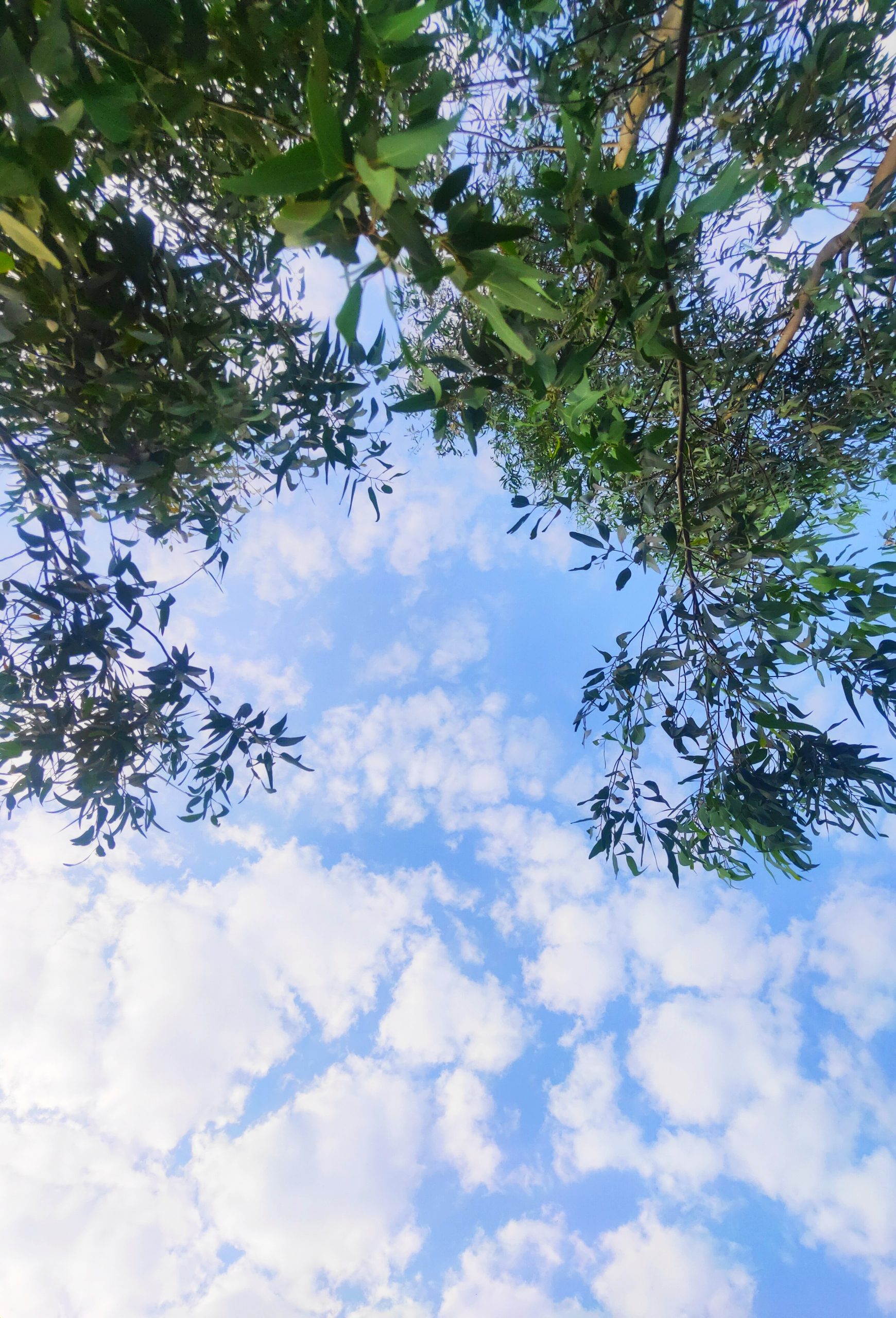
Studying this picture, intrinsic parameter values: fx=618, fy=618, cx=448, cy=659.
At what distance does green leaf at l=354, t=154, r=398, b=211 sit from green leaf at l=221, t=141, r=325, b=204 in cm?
6

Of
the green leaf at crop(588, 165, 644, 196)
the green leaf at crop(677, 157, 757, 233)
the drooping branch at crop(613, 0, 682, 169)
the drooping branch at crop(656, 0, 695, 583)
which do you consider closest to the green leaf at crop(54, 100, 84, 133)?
the green leaf at crop(588, 165, 644, 196)

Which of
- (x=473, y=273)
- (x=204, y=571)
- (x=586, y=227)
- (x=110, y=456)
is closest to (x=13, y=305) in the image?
(x=110, y=456)

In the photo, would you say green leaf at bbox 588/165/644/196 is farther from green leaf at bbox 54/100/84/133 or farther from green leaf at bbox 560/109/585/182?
green leaf at bbox 54/100/84/133

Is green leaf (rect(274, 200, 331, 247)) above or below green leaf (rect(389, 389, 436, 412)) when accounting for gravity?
below

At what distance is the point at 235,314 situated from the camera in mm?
2539

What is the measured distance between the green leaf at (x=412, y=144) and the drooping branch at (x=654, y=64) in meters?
1.44

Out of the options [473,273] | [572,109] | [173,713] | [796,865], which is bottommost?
[473,273]

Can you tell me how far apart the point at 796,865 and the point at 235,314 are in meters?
3.94

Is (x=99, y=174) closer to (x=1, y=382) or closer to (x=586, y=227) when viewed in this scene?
(x=1, y=382)

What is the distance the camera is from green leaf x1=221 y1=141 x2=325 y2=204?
0.79 metres

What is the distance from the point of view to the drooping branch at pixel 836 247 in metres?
2.85

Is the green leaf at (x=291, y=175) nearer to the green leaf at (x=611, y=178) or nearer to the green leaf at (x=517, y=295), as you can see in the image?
the green leaf at (x=517, y=295)

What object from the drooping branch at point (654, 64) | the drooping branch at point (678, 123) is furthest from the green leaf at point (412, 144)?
the drooping branch at point (654, 64)

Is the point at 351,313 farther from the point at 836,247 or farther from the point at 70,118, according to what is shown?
the point at 836,247
